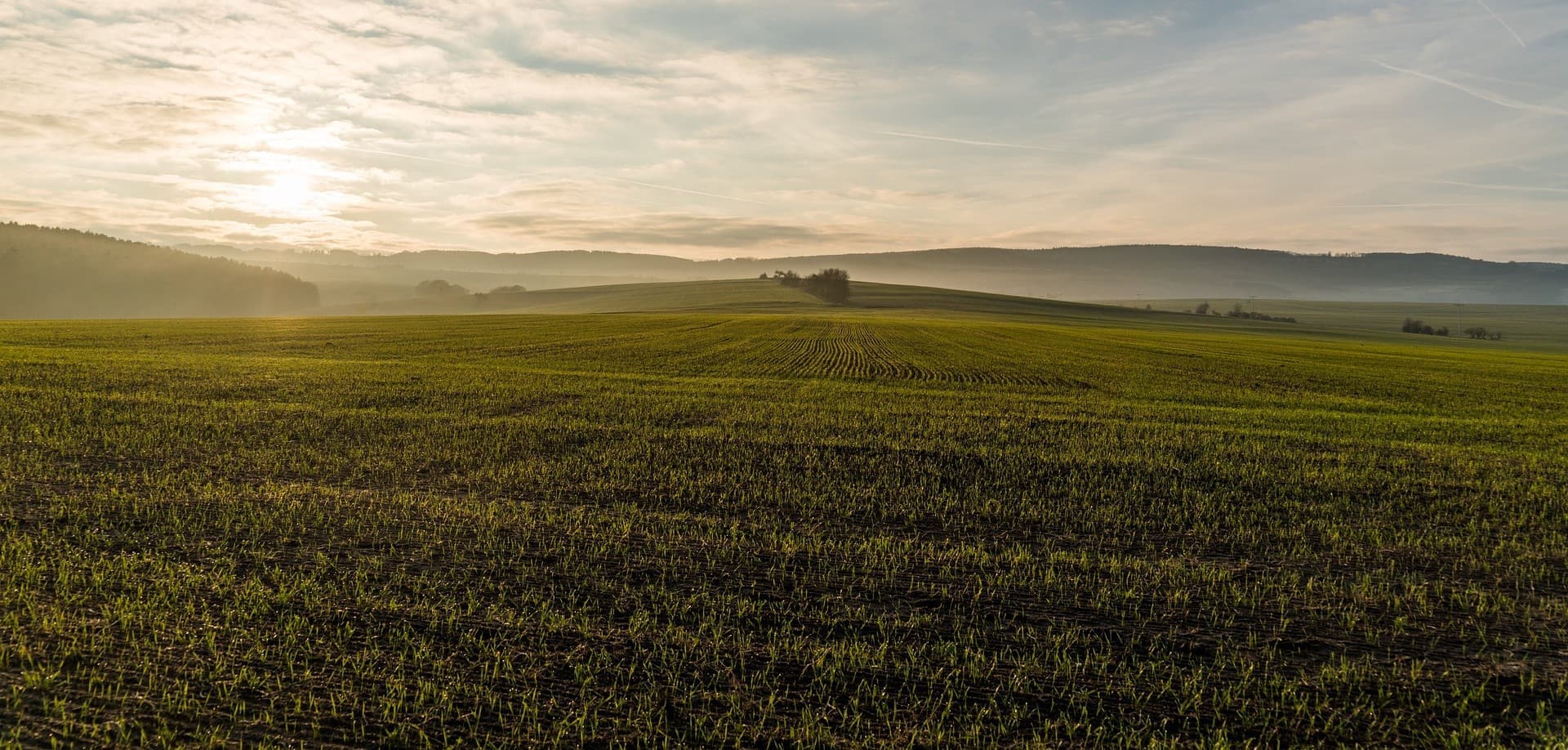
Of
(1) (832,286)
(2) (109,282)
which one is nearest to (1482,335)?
(1) (832,286)

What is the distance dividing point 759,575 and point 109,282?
25491 centimetres

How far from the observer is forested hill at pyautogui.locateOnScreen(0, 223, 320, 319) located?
607 ft

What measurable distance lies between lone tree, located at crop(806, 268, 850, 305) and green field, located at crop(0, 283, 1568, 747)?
12867 centimetres

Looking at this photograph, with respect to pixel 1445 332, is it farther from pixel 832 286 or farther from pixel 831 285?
pixel 831 285

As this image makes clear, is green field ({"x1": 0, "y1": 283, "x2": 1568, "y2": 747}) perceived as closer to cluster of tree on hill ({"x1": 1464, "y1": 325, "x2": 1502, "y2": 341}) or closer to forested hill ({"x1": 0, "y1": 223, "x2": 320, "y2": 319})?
cluster of tree on hill ({"x1": 1464, "y1": 325, "x2": 1502, "y2": 341})

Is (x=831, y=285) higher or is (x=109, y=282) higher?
(x=831, y=285)

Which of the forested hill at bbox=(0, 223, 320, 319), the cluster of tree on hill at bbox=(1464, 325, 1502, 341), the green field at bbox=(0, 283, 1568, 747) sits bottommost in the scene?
the green field at bbox=(0, 283, 1568, 747)

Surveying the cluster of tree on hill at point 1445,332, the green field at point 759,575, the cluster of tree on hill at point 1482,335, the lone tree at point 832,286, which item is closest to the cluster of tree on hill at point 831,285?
the lone tree at point 832,286

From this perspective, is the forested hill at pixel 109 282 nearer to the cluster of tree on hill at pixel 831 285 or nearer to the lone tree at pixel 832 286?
the cluster of tree on hill at pixel 831 285

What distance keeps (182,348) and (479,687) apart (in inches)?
Result: 1846

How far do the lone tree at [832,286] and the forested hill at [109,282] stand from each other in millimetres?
146948

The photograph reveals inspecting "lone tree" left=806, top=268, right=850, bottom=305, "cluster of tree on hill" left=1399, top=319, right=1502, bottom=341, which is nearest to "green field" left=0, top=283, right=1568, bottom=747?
"lone tree" left=806, top=268, right=850, bottom=305

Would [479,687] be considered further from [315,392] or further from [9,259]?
[9,259]

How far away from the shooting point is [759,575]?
931 centimetres
